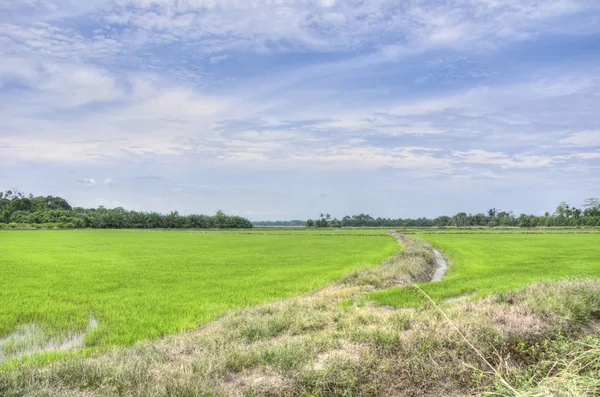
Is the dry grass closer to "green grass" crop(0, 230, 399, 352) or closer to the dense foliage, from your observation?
"green grass" crop(0, 230, 399, 352)

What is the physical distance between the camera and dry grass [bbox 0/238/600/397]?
463 cm

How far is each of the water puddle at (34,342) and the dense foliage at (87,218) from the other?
249 feet

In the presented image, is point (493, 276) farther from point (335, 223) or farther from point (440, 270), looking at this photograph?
point (335, 223)

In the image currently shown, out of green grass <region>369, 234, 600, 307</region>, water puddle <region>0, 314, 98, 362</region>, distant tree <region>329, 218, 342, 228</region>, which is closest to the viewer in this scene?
water puddle <region>0, 314, 98, 362</region>

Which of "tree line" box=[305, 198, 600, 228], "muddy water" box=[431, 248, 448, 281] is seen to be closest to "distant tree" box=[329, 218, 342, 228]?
"tree line" box=[305, 198, 600, 228]

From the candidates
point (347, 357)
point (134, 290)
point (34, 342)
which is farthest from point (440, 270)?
point (34, 342)

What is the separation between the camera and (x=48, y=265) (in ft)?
60.8

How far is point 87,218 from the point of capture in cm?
8169

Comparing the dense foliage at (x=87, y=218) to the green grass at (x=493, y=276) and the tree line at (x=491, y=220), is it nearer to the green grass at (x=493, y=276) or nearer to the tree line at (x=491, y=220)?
the tree line at (x=491, y=220)

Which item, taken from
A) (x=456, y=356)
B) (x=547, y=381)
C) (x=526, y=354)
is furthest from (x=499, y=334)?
(x=547, y=381)

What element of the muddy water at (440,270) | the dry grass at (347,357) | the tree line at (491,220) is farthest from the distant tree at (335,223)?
the dry grass at (347,357)

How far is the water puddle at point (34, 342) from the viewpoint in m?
6.79

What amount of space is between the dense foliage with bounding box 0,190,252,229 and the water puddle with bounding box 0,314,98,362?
249 feet

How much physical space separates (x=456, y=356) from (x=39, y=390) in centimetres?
542
